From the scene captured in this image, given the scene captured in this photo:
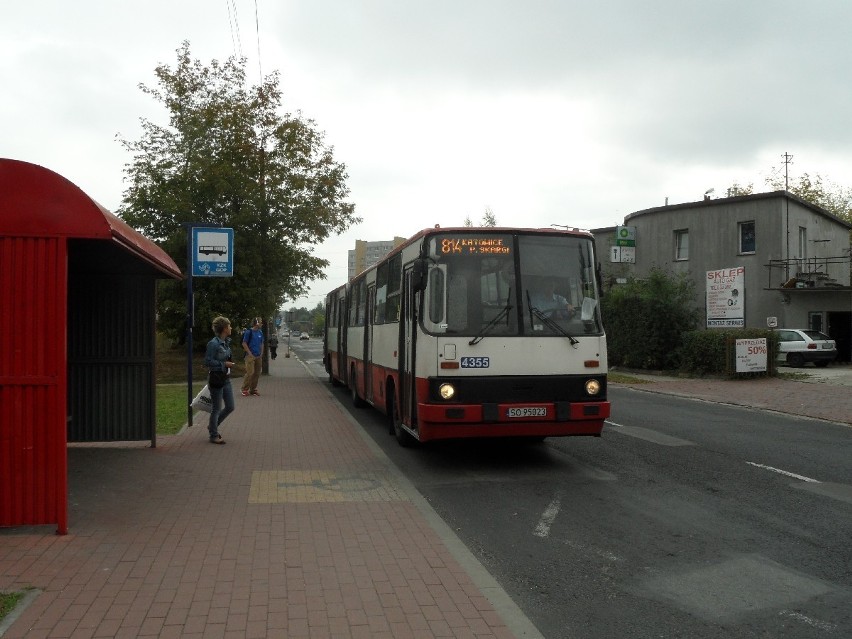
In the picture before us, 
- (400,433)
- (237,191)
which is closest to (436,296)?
(400,433)

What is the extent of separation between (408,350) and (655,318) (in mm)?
20128

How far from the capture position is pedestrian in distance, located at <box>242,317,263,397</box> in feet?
63.5

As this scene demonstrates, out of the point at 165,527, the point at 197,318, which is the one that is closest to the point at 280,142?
the point at 197,318

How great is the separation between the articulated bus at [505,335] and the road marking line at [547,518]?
56.5 inches

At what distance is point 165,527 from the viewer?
261 inches

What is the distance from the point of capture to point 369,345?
14.5 metres

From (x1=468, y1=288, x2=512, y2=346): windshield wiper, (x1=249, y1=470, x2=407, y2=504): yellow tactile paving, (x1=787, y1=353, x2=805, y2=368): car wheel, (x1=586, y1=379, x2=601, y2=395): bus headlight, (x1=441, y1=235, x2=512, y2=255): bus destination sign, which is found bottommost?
(x1=249, y1=470, x2=407, y2=504): yellow tactile paving

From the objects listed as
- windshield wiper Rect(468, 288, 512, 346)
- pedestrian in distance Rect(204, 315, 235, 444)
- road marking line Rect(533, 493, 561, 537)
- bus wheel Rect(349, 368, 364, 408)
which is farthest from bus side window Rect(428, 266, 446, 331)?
bus wheel Rect(349, 368, 364, 408)

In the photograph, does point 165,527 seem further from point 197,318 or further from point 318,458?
point 197,318

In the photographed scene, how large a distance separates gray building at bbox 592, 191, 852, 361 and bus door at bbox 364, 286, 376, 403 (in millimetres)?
20217

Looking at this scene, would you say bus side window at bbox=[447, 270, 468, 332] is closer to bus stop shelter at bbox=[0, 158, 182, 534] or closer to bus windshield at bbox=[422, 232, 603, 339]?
bus windshield at bbox=[422, 232, 603, 339]

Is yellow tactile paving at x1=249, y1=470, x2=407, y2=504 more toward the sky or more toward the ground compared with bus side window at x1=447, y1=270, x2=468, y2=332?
more toward the ground

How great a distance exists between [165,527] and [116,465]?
3235 millimetres

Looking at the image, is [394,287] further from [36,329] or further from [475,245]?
[36,329]
